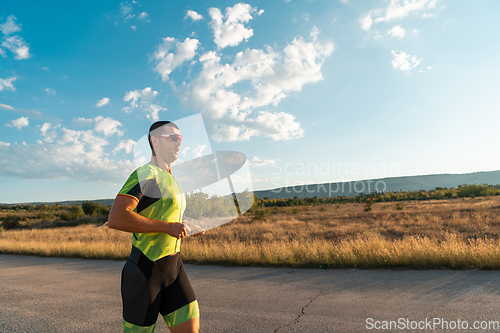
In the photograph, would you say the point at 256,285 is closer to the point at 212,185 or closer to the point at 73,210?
the point at 212,185

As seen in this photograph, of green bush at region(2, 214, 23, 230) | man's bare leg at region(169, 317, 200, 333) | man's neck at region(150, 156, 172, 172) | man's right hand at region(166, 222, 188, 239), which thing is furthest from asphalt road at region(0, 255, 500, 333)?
green bush at region(2, 214, 23, 230)

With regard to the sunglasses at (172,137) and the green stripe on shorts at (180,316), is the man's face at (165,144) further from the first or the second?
the green stripe on shorts at (180,316)

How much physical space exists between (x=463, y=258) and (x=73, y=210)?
207 ft

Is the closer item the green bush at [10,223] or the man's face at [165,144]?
the man's face at [165,144]

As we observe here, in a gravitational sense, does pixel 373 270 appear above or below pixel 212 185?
below

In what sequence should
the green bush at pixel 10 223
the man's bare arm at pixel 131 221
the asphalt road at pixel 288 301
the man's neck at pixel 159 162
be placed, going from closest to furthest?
1. the man's bare arm at pixel 131 221
2. the man's neck at pixel 159 162
3. the asphalt road at pixel 288 301
4. the green bush at pixel 10 223

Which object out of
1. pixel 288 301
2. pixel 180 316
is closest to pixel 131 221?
pixel 180 316

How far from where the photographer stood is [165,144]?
223 centimetres

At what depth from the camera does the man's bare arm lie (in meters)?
1.85

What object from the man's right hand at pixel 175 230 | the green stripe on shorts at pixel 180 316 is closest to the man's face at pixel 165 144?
the man's right hand at pixel 175 230

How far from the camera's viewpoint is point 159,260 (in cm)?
212

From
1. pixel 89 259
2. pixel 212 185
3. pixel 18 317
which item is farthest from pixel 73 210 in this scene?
pixel 212 185

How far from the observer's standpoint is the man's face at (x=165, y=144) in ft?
7.29

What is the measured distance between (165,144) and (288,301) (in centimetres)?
404
